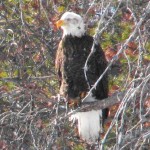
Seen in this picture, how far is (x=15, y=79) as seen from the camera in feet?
15.1

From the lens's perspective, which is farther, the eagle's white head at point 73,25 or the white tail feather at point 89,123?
the white tail feather at point 89,123

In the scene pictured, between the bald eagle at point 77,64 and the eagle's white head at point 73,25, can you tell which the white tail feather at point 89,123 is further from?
the eagle's white head at point 73,25

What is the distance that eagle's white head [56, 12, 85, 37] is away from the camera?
5.14 m

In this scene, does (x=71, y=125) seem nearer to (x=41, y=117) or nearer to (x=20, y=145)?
(x=41, y=117)

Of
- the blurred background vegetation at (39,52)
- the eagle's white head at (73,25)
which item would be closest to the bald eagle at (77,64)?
the eagle's white head at (73,25)

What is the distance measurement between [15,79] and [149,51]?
3.67 feet

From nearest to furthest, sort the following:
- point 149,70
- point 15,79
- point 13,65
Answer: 1. point 149,70
2. point 15,79
3. point 13,65

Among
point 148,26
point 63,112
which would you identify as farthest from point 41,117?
point 148,26

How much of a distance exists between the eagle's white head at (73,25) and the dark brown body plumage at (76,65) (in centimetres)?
5

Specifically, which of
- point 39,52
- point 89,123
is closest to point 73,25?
point 39,52

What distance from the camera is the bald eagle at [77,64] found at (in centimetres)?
511

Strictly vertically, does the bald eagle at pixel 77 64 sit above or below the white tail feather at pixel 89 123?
above

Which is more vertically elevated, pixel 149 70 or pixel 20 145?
pixel 149 70

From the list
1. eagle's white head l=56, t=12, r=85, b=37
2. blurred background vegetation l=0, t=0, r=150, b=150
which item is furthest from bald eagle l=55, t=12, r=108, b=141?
blurred background vegetation l=0, t=0, r=150, b=150
